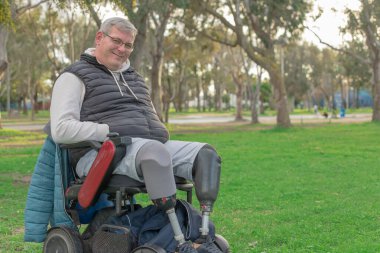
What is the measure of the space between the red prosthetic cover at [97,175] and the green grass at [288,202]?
163cm

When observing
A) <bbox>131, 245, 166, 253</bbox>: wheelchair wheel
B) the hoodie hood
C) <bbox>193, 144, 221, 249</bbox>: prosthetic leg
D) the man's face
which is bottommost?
<bbox>131, 245, 166, 253</bbox>: wheelchair wheel

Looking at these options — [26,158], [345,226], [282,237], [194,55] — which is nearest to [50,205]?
[282,237]

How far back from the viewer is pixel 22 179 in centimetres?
1109

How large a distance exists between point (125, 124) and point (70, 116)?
0.38m

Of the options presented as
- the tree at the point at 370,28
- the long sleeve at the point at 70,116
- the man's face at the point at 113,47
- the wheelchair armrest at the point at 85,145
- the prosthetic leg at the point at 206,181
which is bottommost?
the prosthetic leg at the point at 206,181

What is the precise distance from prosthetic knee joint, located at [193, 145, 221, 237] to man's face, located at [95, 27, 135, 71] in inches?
36.2

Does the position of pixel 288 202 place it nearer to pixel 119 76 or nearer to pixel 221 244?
pixel 221 244

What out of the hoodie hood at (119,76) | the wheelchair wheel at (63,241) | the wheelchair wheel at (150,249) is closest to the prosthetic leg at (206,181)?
the wheelchair wheel at (150,249)

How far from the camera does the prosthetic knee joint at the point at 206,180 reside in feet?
12.5

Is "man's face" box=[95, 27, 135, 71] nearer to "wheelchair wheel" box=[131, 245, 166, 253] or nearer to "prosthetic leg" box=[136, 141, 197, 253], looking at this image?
"prosthetic leg" box=[136, 141, 197, 253]

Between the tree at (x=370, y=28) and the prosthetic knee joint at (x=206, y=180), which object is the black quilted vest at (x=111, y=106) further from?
the tree at (x=370, y=28)

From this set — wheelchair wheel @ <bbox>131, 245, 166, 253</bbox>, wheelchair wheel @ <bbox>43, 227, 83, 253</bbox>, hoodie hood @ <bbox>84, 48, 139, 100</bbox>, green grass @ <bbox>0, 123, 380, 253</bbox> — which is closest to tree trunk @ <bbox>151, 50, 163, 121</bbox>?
green grass @ <bbox>0, 123, 380, 253</bbox>

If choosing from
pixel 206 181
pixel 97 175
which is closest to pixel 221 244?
pixel 206 181

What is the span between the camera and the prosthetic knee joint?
3.80 metres
